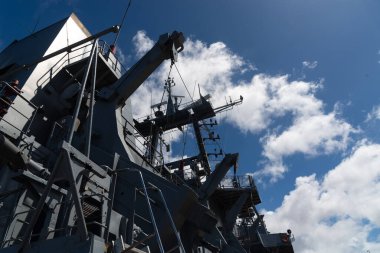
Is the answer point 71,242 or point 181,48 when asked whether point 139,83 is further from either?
point 71,242

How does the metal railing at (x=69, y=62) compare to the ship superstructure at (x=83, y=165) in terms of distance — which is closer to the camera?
the ship superstructure at (x=83, y=165)

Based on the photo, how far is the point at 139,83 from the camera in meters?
9.35

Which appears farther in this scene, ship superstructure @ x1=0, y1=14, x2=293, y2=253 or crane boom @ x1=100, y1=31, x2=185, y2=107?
crane boom @ x1=100, y1=31, x2=185, y2=107

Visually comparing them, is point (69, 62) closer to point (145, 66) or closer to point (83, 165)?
point (145, 66)

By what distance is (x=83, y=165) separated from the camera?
12.3 ft

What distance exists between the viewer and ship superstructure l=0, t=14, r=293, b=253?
12.1 feet

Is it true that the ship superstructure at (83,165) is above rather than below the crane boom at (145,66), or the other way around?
below

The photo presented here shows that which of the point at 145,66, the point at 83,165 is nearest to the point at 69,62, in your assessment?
the point at 145,66

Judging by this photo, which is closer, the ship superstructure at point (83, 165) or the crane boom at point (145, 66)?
the ship superstructure at point (83, 165)

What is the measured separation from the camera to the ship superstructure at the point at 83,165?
145 inches

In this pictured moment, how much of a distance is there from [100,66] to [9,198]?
6.05 m

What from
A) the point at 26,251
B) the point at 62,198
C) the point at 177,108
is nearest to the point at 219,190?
the point at 177,108

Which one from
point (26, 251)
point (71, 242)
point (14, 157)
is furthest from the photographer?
point (14, 157)

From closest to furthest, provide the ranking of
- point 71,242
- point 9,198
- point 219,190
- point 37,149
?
1. point 71,242
2. point 9,198
3. point 37,149
4. point 219,190
